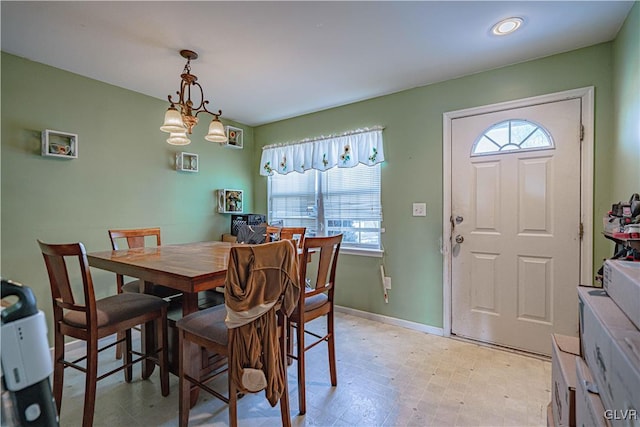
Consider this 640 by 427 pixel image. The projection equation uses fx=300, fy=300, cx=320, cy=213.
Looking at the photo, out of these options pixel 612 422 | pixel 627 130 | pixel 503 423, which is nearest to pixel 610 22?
pixel 627 130

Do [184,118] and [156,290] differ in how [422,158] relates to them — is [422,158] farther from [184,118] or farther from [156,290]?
[156,290]

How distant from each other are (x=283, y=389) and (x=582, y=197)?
7.76 feet

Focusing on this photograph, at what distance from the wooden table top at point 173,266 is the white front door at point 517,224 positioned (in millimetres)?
2044

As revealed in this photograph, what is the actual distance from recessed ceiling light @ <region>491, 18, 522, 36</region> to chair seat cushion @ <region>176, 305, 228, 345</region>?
7.78 feet

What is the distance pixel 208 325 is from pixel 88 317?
601mm

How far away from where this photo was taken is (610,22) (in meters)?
1.83

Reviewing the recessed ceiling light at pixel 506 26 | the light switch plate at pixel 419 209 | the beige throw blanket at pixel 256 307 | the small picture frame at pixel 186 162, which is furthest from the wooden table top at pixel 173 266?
the recessed ceiling light at pixel 506 26

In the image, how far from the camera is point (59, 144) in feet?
7.90

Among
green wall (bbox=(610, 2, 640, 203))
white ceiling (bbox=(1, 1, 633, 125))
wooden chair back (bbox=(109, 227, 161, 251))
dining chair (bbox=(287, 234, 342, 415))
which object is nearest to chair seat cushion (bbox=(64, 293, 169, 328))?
wooden chair back (bbox=(109, 227, 161, 251))

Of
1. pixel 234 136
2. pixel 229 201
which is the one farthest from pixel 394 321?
pixel 234 136

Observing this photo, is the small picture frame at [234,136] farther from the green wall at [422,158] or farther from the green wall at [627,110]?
the green wall at [627,110]

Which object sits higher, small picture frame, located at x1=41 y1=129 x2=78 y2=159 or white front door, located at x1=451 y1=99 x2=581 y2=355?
small picture frame, located at x1=41 y1=129 x2=78 y2=159

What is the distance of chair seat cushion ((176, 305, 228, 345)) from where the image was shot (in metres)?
1.45

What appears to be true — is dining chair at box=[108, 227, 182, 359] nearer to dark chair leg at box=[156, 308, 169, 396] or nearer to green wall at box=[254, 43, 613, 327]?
dark chair leg at box=[156, 308, 169, 396]
